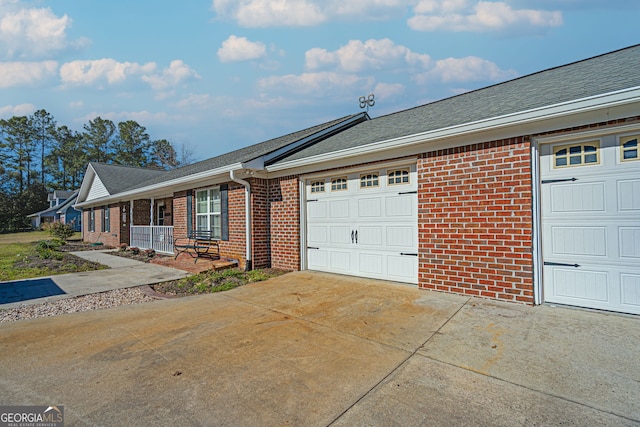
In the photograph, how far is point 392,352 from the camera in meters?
3.03

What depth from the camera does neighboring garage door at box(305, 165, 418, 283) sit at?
566 cm

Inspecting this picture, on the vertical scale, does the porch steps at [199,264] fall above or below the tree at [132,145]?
below

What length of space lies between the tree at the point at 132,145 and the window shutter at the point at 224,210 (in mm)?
46745

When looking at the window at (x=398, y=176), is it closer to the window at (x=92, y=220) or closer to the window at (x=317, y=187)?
the window at (x=317, y=187)

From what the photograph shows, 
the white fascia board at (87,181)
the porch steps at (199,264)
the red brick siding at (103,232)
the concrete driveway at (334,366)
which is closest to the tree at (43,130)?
the white fascia board at (87,181)

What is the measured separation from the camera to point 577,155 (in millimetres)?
4062

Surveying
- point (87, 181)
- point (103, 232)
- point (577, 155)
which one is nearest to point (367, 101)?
point (577, 155)

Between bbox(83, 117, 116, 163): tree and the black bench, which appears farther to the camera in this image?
bbox(83, 117, 116, 163): tree

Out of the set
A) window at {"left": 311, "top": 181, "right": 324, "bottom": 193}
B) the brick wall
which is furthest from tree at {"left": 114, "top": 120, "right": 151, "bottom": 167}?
the brick wall

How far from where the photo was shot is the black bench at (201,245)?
358 inches

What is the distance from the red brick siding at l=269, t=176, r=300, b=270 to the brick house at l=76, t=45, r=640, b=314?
3cm

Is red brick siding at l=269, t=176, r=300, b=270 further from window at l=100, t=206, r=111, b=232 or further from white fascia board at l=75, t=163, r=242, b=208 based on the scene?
window at l=100, t=206, r=111, b=232

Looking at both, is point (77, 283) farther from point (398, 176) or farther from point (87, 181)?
point (87, 181)

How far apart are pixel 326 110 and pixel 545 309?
774 inches
